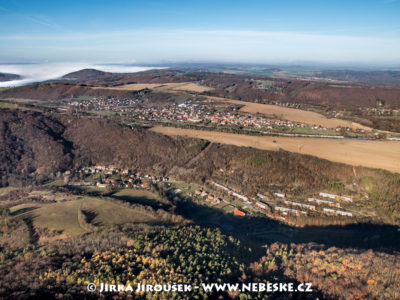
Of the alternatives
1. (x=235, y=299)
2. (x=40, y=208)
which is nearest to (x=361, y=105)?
(x=235, y=299)

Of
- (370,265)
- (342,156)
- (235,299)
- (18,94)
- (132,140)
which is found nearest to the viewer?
(235,299)

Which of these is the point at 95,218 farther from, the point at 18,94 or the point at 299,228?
the point at 18,94

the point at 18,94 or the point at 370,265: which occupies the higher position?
the point at 18,94

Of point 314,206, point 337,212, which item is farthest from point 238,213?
point 337,212

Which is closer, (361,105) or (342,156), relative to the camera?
(342,156)

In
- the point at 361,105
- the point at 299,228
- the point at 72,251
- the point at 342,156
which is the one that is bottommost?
the point at 299,228

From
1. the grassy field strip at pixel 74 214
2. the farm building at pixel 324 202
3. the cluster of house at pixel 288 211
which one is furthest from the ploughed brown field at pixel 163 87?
the cluster of house at pixel 288 211

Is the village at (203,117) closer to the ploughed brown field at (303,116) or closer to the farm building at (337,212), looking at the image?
the ploughed brown field at (303,116)
